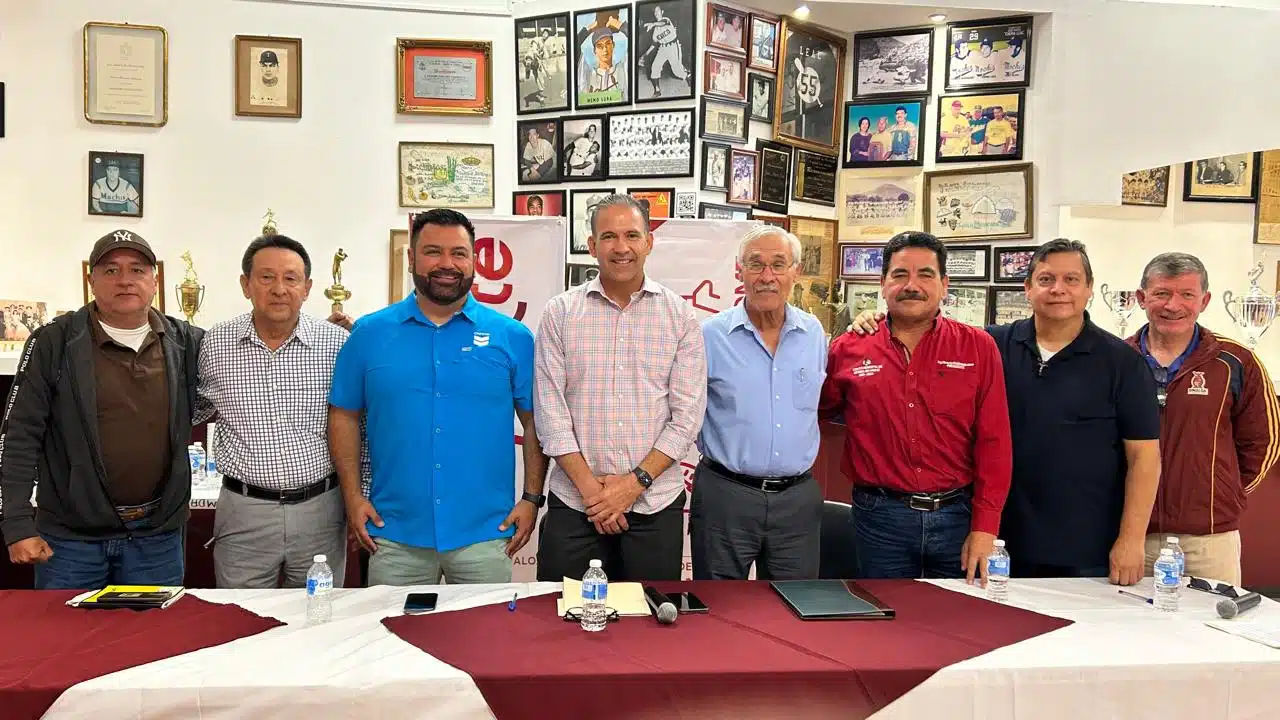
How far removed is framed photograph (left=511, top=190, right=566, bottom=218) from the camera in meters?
4.83

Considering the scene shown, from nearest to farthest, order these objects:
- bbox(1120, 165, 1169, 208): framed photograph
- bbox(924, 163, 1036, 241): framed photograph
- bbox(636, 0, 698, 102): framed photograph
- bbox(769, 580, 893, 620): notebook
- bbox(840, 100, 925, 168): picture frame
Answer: bbox(769, 580, 893, 620): notebook < bbox(636, 0, 698, 102): framed photograph < bbox(924, 163, 1036, 241): framed photograph < bbox(840, 100, 925, 168): picture frame < bbox(1120, 165, 1169, 208): framed photograph

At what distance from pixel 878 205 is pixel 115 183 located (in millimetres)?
4676

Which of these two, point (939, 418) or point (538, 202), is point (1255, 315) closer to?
point (939, 418)

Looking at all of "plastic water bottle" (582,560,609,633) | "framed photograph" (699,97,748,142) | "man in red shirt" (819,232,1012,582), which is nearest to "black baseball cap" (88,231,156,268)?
"plastic water bottle" (582,560,609,633)

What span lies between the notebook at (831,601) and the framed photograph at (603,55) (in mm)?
3212

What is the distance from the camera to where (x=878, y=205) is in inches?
206

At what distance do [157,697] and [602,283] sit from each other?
5.23 ft

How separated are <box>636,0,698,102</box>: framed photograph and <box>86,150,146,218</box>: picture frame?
306 cm

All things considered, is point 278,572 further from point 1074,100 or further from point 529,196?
point 1074,100

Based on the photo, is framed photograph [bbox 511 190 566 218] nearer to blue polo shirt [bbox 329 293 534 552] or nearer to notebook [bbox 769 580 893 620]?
blue polo shirt [bbox 329 293 534 552]

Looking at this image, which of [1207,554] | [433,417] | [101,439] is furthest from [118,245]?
[1207,554]

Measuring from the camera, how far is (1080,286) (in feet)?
8.29

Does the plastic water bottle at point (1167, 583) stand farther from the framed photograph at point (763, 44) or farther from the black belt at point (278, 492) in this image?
the framed photograph at point (763, 44)

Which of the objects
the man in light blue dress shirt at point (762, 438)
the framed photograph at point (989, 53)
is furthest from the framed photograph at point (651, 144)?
the man in light blue dress shirt at point (762, 438)
